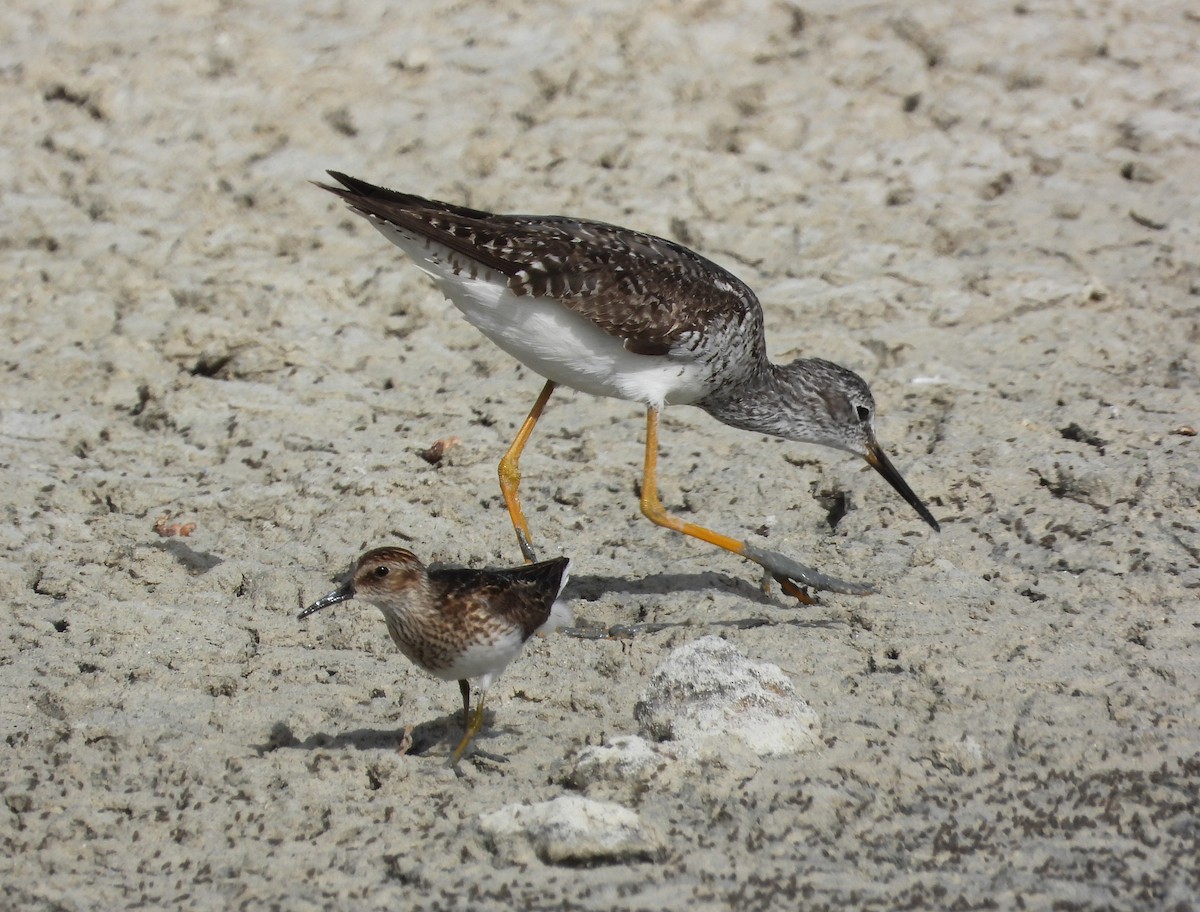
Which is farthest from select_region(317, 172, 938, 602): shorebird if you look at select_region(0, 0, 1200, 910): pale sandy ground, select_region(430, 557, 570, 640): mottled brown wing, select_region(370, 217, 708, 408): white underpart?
select_region(430, 557, 570, 640): mottled brown wing

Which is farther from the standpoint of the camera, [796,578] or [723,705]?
[796,578]

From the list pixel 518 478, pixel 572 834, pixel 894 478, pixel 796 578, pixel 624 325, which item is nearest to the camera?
pixel 572 834

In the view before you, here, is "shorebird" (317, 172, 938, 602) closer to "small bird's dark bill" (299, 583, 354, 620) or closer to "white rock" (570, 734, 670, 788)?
"small bird's dark bill" (299, 583, 354, 620)

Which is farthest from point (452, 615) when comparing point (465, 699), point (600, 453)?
point (600, 453)

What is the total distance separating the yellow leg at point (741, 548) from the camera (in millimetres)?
5664

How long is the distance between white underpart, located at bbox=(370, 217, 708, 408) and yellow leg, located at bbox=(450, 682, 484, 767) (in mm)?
1857

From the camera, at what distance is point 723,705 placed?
4473 millimetres

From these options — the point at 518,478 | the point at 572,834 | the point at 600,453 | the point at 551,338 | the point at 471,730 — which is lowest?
the point at 600,453

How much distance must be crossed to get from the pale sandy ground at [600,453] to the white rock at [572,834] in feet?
0.17

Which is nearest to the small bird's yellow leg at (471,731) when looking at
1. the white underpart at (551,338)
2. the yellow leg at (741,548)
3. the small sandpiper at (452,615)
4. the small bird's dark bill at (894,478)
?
the small sandpiper at (452,615)

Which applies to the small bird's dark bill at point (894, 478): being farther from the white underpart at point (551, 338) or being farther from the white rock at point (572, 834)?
the white rock at point (572, 834)

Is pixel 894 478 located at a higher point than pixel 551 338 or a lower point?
lower

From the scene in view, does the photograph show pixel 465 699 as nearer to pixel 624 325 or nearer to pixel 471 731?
pixel 471 731

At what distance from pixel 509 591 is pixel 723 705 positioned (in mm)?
790
